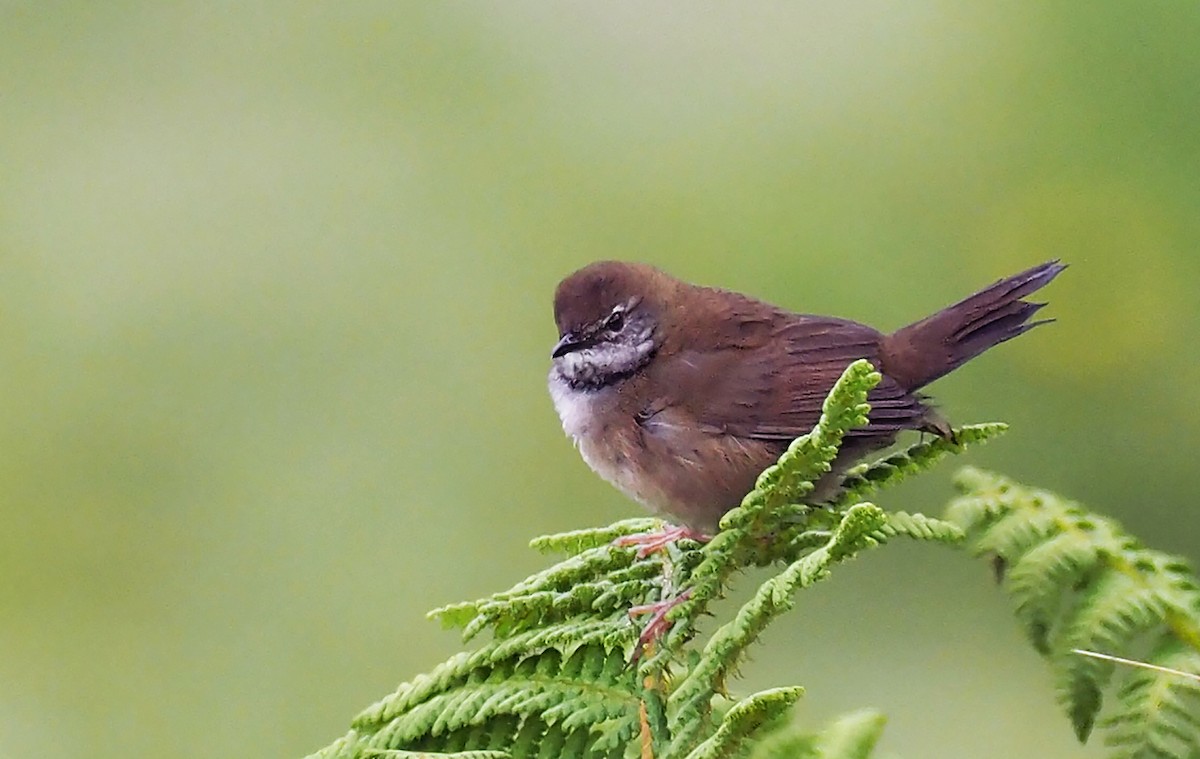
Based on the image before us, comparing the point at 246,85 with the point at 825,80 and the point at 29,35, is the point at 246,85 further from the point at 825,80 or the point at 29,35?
the point at 825,80

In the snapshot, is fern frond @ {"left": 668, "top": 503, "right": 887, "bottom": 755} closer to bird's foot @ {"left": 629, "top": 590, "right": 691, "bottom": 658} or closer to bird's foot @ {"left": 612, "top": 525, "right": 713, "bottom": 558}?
bird's foot @ {"left": 629, "top": 590, "right": 691, "bottom": 658}

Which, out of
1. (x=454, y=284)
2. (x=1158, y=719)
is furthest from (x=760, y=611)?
(x=454, y=284)

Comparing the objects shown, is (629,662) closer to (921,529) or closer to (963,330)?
(921,529)

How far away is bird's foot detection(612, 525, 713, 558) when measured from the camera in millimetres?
1622

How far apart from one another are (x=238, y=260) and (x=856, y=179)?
93.4 inches

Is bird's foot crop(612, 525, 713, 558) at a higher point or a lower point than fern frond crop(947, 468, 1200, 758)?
higher

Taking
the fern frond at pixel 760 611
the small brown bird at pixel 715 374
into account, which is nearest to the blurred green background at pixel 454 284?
the small brown bird at pixel 715 374

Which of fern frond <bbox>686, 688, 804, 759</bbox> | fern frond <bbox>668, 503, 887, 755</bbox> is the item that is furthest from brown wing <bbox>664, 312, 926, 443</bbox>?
fern frond <bbox>686, 688, 804, 759</bbox>

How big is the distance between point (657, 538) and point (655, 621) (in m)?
0.40

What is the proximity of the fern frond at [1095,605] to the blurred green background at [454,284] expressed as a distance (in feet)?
7.57

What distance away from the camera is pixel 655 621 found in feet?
4.37

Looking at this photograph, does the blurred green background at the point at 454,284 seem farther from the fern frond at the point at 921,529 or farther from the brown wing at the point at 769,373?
the fern frond at the point at 921,529

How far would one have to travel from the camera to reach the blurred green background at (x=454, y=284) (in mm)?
3875

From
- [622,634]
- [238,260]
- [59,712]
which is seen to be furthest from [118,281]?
[622,634]
